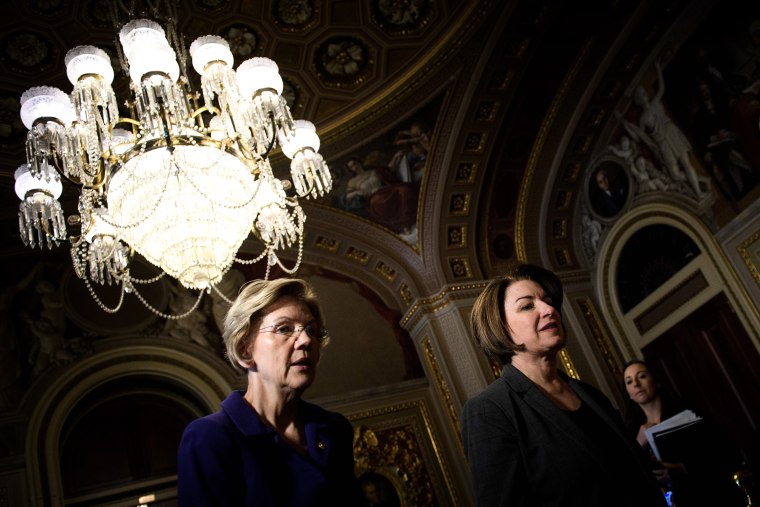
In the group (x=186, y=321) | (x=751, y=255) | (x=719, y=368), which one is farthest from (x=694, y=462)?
(x=186, y=321)

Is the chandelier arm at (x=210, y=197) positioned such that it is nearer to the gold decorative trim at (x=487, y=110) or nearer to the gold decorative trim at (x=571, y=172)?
the gold decorative trim at (x=487, y=110)

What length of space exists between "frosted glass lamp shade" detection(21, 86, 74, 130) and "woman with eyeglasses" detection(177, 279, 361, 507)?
12.4 ft

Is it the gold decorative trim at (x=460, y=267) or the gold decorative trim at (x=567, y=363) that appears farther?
the gold decorative trim at (x=460, y=267)

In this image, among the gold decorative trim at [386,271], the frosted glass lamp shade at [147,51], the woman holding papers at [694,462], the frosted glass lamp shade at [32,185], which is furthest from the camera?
the gold decorative trim at [386,271]

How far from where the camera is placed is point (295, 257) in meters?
10.7

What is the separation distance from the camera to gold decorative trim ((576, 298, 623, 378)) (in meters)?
9.91

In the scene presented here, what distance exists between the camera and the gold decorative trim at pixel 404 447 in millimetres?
9484

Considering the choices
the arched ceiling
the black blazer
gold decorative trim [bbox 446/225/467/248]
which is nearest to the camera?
the black blazer

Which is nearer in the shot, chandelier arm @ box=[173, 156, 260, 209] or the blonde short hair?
the blonde short hair

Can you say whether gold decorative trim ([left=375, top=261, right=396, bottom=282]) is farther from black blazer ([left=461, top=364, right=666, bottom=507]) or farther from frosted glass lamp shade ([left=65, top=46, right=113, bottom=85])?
black blazer ([left=461, top=364, right=666, bottom=507])

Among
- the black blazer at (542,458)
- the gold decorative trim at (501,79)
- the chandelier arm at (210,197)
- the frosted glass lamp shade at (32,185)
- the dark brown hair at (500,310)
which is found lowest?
the black blazer at (542,458)

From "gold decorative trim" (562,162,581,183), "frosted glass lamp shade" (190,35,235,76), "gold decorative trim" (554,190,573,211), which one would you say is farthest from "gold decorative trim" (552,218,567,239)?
"frosted glass lamp shade" (190,35,235,76)

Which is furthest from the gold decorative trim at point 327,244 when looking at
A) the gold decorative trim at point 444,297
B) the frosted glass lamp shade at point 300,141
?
the frosted glass lamp shade at point 300,141

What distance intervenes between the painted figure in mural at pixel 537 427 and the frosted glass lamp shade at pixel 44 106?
412 cm
